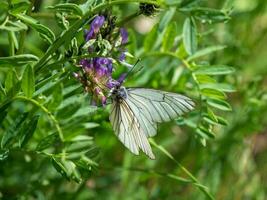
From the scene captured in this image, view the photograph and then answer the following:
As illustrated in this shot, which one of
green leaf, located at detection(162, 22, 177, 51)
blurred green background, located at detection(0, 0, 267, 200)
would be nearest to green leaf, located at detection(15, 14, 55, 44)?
blurred green background, located at detection(0, 0, 267, 200)

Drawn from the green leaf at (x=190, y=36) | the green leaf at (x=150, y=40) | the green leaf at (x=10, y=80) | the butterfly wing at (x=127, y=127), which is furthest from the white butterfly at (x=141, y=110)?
the green leaf at (x=150, y=40)

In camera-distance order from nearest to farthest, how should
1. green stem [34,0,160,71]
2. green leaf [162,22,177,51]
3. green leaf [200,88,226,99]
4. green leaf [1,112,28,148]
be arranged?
green stem [34,0,160,71] → green leaf [1,112,28,148] → green leaf [200,88,226,99] → green leaf [162,22,177,51]

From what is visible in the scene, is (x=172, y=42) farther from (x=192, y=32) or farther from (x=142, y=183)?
(x=142, y=183)

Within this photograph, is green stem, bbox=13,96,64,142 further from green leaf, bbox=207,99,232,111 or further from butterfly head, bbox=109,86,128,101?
green leaf, bbox=207,99,232,111

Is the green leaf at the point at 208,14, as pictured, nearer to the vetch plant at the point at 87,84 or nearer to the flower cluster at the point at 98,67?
the vetch plant at the point at 87,84

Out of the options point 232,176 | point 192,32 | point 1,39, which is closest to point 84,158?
point 192,32

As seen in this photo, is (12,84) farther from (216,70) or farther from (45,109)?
(216,70)
